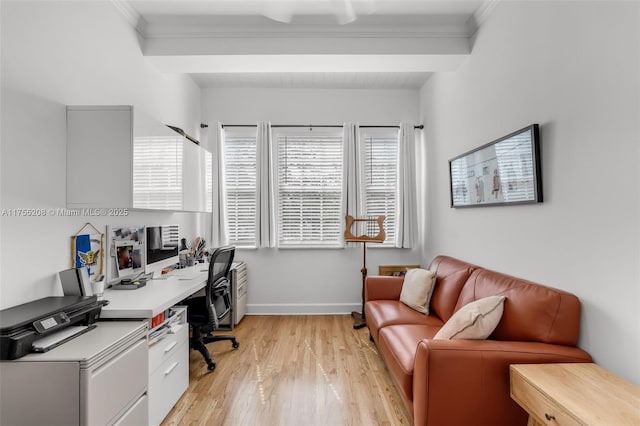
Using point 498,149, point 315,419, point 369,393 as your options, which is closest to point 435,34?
point 498,149

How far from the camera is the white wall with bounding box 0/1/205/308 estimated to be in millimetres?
1646

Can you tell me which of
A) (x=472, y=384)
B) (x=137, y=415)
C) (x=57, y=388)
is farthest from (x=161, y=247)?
Answer: (x=472, y=384)

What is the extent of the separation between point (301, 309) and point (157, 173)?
2610mm

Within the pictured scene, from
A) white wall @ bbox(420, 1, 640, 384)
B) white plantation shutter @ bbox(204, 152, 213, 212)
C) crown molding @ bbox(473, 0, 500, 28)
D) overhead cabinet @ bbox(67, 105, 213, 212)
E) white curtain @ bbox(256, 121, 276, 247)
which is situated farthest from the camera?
white curtain @ bbox(256, 121, 276, 247)

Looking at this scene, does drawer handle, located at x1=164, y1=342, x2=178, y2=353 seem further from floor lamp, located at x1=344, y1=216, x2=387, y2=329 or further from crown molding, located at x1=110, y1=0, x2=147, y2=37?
crown molding, located at x1=110, y1=0, x2=147, y2=37

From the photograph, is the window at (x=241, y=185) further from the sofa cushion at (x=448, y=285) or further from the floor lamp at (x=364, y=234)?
the sofa cushion at (x=448, y=285)

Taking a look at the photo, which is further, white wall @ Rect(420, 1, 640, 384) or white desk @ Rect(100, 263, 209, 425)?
white desk @ Rect(100, 263, 209, 425)

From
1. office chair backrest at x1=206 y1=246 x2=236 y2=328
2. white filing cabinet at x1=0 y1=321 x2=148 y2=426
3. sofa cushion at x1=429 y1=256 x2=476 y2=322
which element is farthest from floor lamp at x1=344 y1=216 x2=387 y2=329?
white filing cabinet at x1=0 y1=321 x2=148 y2=426

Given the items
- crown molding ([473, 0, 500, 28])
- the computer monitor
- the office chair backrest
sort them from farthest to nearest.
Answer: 1. the computer monitor
2. the office chair backrest
3. crown molding ([473, 0, 500, 28])

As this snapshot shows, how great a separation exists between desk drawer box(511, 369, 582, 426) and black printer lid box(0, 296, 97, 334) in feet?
7.10

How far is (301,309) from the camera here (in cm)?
427

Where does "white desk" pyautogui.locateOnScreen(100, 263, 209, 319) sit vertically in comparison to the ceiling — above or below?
below

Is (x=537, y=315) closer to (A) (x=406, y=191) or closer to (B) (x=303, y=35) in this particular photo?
(A) (x=406, y=191)

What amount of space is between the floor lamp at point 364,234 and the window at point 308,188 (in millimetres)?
321
